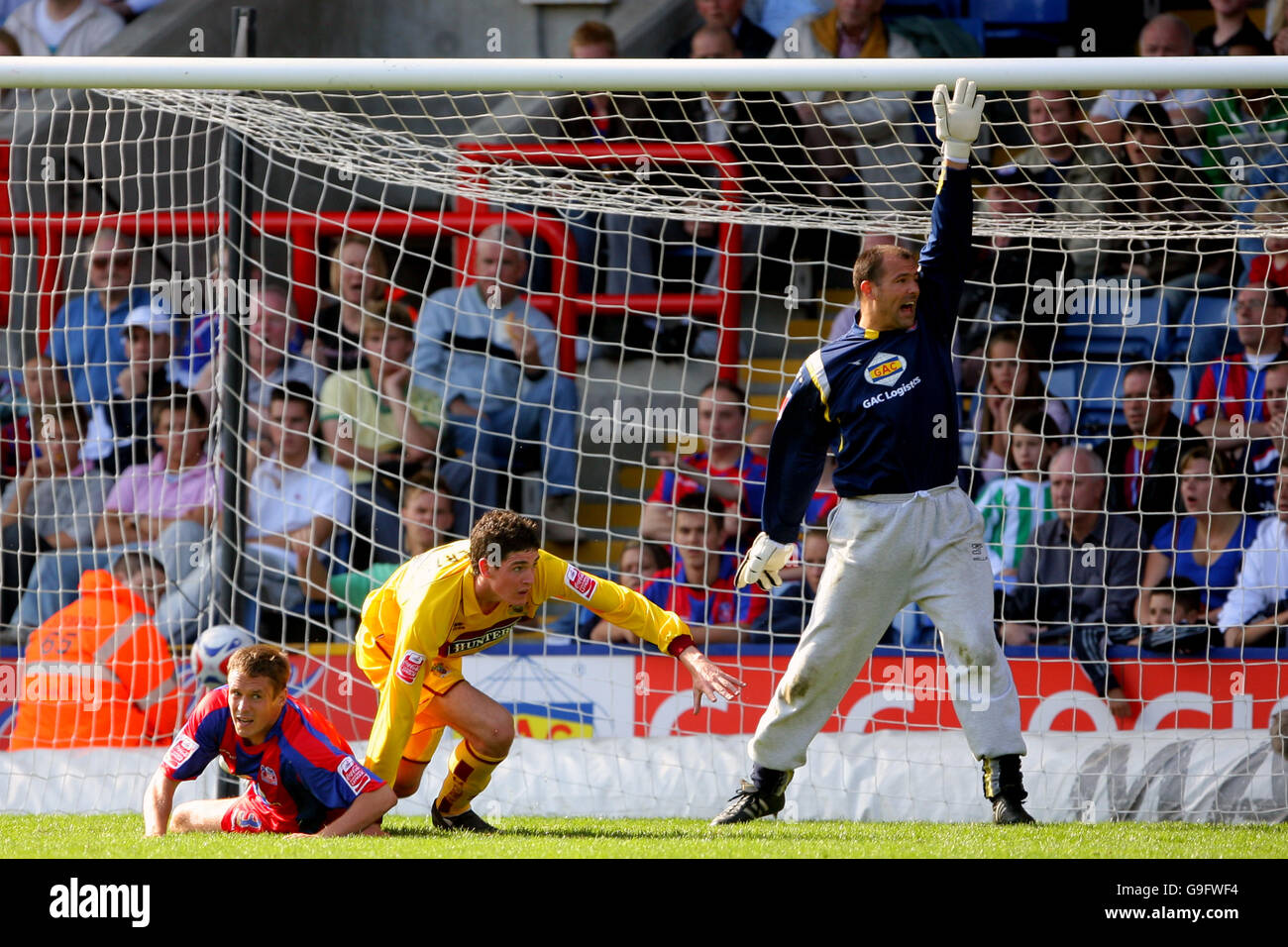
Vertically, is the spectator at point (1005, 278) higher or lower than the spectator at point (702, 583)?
higher

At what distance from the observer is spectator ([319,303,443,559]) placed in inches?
261

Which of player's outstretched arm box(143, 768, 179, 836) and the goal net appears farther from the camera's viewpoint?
the goal net

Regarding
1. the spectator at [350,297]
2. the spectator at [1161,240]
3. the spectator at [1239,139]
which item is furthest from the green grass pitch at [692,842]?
the spectator at [1239,139]

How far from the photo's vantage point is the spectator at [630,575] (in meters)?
6.26

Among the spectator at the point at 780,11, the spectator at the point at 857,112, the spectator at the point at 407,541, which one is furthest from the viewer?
the spectator at the point at 780,11

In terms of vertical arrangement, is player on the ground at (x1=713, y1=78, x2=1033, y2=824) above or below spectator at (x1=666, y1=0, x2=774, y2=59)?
below

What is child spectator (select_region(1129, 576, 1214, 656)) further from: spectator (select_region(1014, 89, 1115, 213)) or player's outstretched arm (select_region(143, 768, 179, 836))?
player's outstretched arm (select_region(143, 768, 179, 836))

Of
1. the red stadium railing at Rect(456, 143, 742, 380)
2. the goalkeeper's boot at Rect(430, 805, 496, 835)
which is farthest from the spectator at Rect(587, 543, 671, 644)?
the goalkeeper's boot at Rect(430, 805, 496, 835)

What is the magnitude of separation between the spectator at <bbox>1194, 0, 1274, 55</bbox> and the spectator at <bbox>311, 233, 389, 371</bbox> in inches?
179

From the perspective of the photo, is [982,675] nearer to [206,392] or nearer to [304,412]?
[304,412]

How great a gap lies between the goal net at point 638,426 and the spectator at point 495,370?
0.02m

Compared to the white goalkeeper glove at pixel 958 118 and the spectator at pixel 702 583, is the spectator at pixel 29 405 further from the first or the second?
the white goalkeeper glove at pixel 958 118

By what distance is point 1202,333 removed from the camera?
6.99 meters

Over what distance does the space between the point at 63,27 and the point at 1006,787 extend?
7336 millimetres
